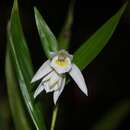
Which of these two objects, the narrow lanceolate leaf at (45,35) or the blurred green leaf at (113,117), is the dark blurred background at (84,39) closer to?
the blurred green leaf at (113,117)

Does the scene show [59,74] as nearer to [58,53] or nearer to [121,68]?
[58,53]

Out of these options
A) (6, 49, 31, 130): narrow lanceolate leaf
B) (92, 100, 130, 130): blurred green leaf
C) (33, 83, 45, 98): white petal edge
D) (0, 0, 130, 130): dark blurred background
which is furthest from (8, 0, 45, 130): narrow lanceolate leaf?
(0, 0, 130, 130): dark blurred background

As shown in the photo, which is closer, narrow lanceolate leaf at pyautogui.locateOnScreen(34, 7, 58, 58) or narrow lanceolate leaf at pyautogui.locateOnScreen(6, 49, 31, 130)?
narrow lanceolate leaf at pyautogui.locateOnScreen(34, 7, 58, 58)

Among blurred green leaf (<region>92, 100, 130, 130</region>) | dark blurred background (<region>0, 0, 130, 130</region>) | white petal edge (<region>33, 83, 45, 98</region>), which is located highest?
dark blurred background (<region>0, 0, 130, 130</region>)

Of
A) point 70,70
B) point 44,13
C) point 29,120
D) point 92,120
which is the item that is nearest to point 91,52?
point 70,70

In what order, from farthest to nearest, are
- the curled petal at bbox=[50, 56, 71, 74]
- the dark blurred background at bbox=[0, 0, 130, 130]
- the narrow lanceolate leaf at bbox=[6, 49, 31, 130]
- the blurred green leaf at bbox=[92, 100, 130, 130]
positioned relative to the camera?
1. the dark blurred background at bbox=[0, 0, 130, 130]
2. the blurred green leaf at bbox=[92, 100, 130, 130]
3. the narrow lanceolate leaf at bbox=[6, 49, 31, 130]
4. the curled petal at bbox=[50, 56, 71, 74]

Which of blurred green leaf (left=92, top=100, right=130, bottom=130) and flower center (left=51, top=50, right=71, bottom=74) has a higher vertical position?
flower center (left=51, top=50, right=71, bottom=74)

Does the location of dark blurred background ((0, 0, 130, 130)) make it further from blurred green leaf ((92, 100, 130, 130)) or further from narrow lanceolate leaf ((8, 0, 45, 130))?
narrow lanceolate leaf ((8, 0, 45, 130))
